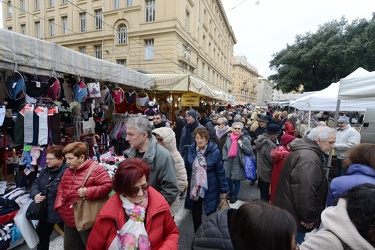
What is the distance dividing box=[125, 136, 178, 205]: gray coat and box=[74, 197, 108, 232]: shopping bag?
0.65 metres

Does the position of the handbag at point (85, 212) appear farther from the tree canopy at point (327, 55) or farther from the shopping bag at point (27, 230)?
the tree canopy at point (327, 55)

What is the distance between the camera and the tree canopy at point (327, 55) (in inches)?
792

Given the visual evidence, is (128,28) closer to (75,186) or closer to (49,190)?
(49,190)

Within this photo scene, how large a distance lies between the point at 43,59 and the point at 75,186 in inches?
92.4

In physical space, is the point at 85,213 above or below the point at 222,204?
above

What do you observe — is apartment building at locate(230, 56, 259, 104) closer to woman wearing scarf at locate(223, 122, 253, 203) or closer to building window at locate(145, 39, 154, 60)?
building window at locate(145, 39, 154, 60)

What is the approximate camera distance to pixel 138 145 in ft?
7.28

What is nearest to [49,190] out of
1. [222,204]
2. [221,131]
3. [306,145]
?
[222,204]

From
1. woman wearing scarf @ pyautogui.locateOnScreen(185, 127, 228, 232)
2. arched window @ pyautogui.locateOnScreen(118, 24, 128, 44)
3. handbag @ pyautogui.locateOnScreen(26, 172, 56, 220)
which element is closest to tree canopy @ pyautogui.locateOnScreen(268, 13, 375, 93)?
arched window @ pyautogui.locateOnScreen(118, 24, 128, 44)

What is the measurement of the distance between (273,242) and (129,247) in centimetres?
105

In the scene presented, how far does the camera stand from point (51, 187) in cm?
244

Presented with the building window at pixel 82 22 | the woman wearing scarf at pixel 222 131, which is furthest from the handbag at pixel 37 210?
the building window at pixel 82 22

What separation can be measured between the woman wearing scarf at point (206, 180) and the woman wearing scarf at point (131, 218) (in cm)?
139

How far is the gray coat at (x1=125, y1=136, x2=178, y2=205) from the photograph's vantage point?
2141 millimetres
